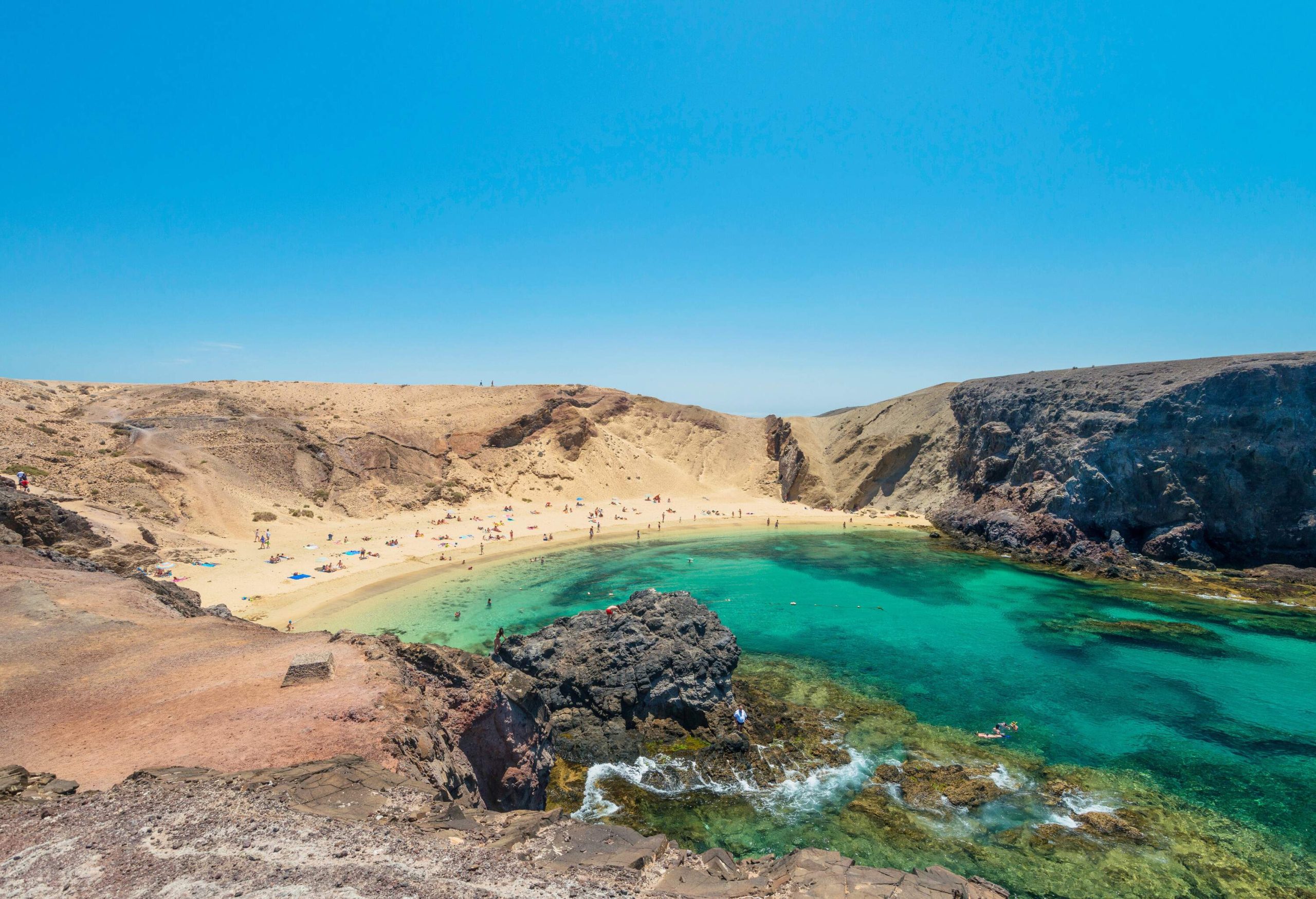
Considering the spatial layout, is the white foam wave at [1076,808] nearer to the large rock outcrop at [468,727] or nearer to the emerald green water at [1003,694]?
the emerald green water at [1003,694]

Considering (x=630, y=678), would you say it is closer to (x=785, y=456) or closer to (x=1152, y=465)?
(x=1152, y=465)

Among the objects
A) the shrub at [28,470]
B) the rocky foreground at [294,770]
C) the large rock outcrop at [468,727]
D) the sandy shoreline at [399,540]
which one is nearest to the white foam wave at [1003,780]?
the rocky foreground at [294,770]

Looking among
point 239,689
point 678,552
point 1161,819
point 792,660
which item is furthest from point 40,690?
point 678,552

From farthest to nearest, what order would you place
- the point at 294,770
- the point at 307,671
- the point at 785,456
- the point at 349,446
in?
the point at 785,456, the point at 349,446, the point at 307,671, the point at 294,770

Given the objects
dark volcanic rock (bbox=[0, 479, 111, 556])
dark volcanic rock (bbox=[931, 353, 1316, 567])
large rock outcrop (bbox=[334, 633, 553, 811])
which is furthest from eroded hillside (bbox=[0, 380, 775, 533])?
large rock outcrop (bbox=[334, 633, 553, 811])

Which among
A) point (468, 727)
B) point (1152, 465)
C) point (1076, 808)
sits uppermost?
point (1152, 465)

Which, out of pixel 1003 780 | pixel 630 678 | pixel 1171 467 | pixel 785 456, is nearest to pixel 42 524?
pixel 630 678

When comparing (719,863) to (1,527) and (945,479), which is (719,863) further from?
(945,479)
